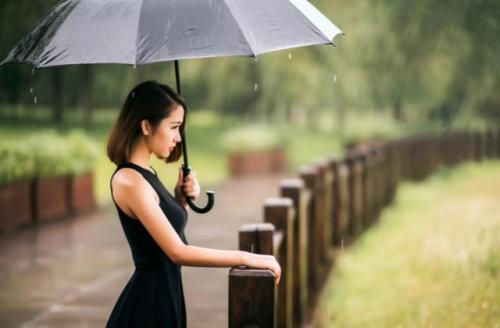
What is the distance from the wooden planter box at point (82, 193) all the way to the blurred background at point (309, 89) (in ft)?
0.55

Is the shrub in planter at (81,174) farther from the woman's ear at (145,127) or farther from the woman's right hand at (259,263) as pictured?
the woman's right hand at (259,263)

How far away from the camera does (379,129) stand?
68.6 feet

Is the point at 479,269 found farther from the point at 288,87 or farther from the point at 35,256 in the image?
the point at 288,87

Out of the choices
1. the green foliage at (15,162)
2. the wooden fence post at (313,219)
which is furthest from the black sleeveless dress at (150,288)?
the green foliage at (15,162)

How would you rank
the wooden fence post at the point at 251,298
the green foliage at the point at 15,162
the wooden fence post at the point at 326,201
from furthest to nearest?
the green foliage at the point at 15,162
the wooden fence post at the point at 326,201
the wooden fence post at the point at 251,298

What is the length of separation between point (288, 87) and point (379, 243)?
10.8m

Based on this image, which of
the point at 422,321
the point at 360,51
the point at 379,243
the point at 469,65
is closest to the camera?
the point at 422,321

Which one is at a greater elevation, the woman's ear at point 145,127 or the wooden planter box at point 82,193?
the woman's ear at point 145,127

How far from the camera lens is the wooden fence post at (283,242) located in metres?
5.60

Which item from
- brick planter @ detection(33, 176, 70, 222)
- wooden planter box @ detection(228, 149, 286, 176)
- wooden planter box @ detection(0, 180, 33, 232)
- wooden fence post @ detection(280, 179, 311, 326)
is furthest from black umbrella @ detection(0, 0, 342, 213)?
wooden planter box @ detection(228, 149, 286, 176)

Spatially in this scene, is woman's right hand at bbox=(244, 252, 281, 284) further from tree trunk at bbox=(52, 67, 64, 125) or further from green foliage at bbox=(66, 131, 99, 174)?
tree trunk at bbox=(52, 67, 64, 125)

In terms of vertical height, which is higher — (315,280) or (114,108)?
(114,108)

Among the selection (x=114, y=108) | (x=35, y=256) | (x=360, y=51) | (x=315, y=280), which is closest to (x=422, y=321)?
(x=315, y=280)

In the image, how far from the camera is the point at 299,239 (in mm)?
6781
